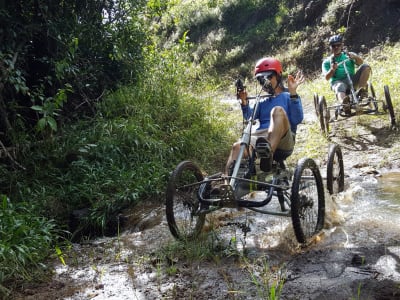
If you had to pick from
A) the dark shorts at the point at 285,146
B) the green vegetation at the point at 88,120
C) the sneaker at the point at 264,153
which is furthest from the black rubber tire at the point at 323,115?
the sneaker at the point at 264,153

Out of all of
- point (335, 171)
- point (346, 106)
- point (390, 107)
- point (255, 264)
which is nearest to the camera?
point (255, 264)

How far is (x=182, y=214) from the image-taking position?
16.6 feet

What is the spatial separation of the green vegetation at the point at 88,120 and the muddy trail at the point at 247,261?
28cm

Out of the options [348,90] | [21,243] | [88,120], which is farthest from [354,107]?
[21,243]

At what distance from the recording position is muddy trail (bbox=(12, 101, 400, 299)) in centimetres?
312

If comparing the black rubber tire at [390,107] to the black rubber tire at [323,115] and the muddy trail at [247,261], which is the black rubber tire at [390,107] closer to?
the black rubber tire at [323,115]

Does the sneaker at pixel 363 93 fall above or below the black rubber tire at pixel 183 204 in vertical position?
above

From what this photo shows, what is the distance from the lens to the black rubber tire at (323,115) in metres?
7.95

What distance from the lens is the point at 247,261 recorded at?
3.64 meters

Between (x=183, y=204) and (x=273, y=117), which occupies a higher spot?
(x=273, y=117)

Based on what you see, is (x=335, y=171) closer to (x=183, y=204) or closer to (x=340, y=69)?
(x=183, y=204)

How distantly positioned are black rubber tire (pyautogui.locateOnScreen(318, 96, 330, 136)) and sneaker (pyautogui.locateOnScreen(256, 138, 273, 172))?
162 inches

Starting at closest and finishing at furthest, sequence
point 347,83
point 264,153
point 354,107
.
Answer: point 264,153, point 354,107, point 347,83

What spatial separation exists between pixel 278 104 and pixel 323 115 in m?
3.52
